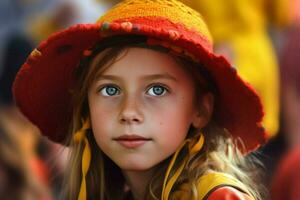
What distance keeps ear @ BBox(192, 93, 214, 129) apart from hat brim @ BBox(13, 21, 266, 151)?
29mm

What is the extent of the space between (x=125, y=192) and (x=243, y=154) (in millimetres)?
478

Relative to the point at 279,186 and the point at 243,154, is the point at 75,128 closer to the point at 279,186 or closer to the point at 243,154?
the point at 243,154

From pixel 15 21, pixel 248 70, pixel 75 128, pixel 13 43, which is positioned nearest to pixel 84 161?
pixel 75 128

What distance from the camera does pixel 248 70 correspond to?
209 inches

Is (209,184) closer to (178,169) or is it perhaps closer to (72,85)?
(178,169)

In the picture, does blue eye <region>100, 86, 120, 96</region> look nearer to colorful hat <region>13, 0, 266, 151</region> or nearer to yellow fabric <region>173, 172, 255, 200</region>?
colorful hat <region>13, 0, 266, 151</region>

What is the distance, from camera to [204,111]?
12.3 feet

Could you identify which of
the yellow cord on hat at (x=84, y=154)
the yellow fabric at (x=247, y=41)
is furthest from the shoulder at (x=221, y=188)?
the yellow fabric at (x=247, y=41)

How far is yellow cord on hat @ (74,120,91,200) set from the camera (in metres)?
3.78

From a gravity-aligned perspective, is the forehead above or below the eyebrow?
above

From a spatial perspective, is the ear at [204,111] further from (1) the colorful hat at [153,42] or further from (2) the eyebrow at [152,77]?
(2) the eyebrow at [152,77]

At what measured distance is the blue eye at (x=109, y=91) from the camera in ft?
11.8

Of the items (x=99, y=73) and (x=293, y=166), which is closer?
(x=99, y=73)

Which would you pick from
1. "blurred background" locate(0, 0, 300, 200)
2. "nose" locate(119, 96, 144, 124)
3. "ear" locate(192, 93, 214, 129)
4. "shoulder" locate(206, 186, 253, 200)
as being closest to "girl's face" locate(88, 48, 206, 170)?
"nose" locate(119, 96, 144, 124)
